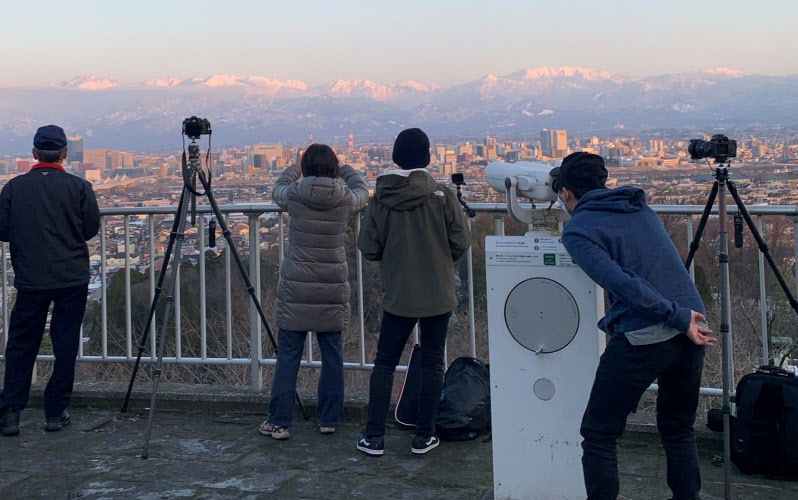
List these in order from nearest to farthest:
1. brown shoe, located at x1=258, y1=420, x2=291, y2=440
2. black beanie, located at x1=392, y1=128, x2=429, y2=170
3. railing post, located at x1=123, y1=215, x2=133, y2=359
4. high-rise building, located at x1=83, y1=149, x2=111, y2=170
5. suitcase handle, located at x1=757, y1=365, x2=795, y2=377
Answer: suitcase handle, located at x1=757, y1=365, x2=795, y2=377 → black beanie, located at x1=392, y1=128, x2=429, y2=170 → brown shoe, located at x1=258, y1=420, x2=291, y2=440 → railing post, located at x1=123, y1=215, x2=133, y2=359 → high-rise building, located at x1=83, y1=149, x2=111, y2=170

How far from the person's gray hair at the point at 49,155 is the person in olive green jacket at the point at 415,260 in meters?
2.43

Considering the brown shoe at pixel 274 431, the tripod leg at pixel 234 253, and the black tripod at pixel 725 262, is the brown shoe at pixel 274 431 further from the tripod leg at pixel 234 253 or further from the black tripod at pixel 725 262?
the black tripod at pixel 725 262

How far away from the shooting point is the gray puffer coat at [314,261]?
5.71 metres

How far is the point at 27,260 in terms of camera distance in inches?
237

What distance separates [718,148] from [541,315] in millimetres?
1424

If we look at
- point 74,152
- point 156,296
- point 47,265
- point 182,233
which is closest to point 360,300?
point 182,233

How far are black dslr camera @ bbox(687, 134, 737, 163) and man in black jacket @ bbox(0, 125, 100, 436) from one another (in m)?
4.25

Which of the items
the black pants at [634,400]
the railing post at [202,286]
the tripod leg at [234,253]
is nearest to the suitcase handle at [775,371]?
the black pants at [634,400]

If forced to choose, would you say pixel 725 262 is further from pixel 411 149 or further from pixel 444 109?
pixel 444 109

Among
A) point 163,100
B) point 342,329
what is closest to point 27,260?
point 342,329

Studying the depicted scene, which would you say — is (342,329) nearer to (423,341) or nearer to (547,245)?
(423,341)

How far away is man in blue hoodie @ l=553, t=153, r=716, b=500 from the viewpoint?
143 inches

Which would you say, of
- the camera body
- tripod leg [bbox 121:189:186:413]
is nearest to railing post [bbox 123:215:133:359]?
tripod leg [bbox 121:189:186:413]

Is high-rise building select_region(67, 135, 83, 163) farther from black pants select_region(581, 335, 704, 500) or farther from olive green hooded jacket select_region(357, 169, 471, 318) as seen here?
black pants select_region(581, 335, 704, 500)
